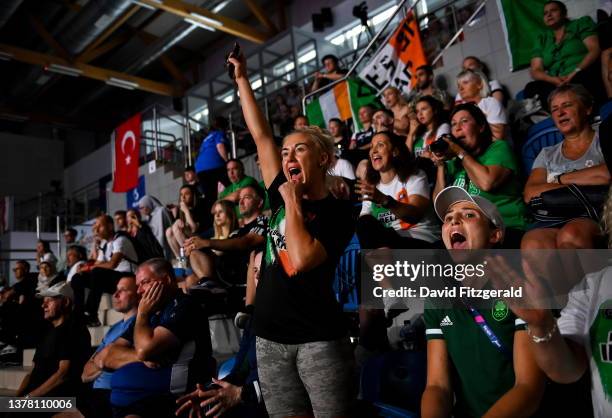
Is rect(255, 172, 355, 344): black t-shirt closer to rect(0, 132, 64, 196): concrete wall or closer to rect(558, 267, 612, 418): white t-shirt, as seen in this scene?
rect(558, 267, 612, 418): white t-shirt

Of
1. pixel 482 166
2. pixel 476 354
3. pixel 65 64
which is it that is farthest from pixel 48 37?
pixel 476 354

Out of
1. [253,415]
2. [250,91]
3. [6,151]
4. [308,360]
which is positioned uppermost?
[6,151]

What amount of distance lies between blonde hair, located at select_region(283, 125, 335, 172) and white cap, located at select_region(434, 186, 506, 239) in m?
0.48

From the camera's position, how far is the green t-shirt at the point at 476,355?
138 centimetres

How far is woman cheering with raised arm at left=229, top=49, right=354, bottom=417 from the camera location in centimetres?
128

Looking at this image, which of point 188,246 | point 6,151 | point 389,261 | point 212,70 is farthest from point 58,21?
point 389,261

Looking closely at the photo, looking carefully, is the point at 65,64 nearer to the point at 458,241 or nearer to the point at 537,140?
the point at 537,140

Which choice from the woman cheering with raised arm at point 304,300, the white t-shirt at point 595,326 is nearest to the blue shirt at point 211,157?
the woman cheering with raised arm at point 304,300

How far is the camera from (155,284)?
7.59ft

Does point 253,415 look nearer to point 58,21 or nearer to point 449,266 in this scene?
point 449,266

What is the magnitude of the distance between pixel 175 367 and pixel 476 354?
1.47 metres

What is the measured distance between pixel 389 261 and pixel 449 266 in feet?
2.05

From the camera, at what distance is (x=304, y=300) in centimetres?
133

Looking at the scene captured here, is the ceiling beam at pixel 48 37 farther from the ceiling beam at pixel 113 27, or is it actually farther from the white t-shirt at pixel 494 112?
the white t-shirt at pixel 494 112
